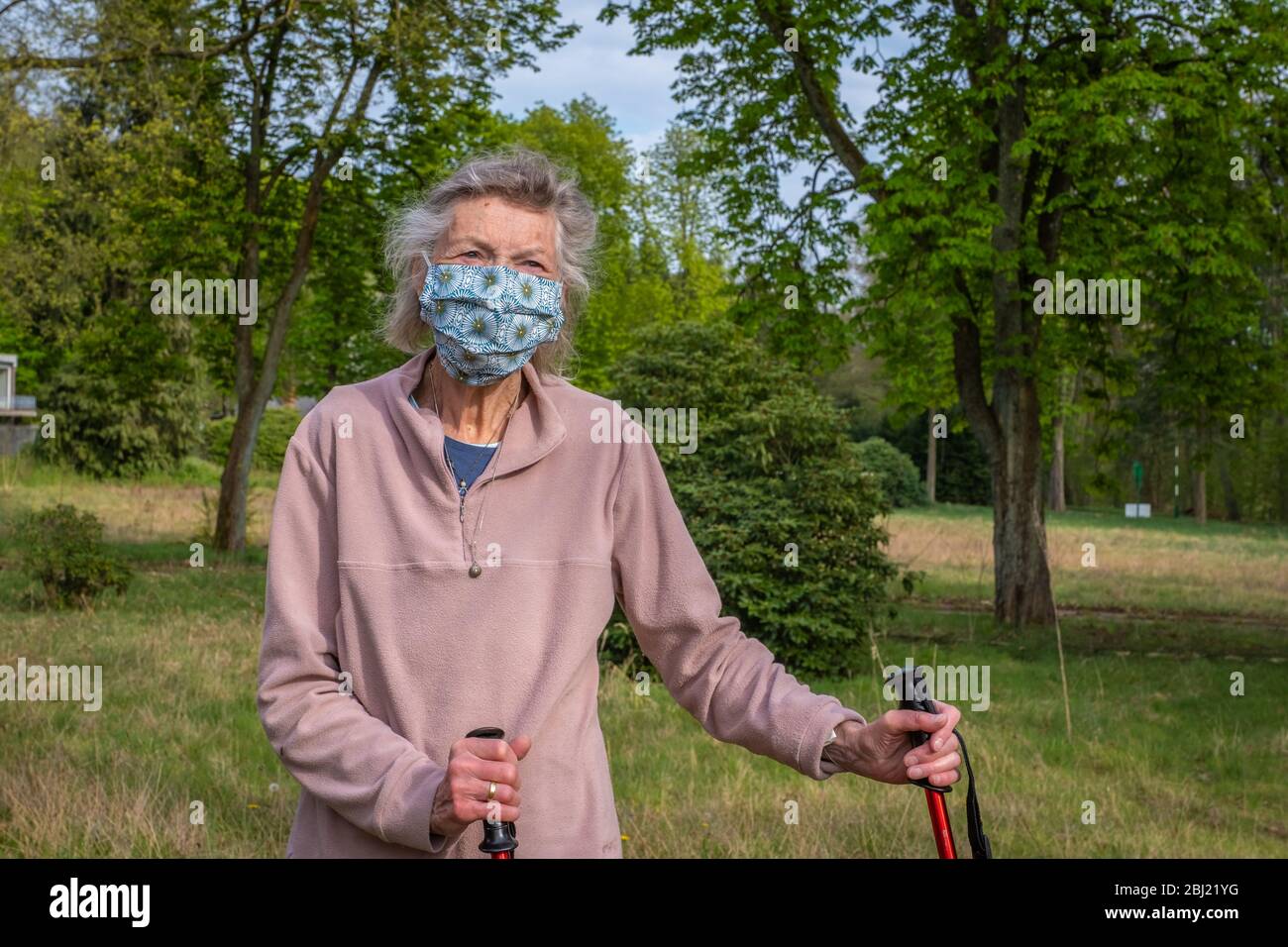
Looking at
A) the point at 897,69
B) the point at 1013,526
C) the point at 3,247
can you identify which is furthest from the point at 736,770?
the point at 3,247

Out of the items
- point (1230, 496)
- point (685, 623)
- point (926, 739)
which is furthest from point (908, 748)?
point (1230, 496)

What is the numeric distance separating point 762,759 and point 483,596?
21.1 feet

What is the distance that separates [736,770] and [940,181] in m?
8.49

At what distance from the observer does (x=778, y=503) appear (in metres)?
11.8

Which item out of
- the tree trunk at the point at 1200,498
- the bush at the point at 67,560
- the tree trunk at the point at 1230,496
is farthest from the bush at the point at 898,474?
the bush at the point at 67,560

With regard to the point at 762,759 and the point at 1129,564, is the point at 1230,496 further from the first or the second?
the point at 762,759

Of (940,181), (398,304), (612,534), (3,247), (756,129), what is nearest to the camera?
(612,534)

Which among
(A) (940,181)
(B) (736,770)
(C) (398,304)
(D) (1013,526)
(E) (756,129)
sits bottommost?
(B) (736,770)

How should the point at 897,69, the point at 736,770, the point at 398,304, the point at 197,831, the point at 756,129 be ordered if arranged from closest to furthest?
the point at 398,304
the point at 197,831
the point at 736,770
the point at 897,69
the point at 756,129

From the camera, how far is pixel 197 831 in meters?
6.20

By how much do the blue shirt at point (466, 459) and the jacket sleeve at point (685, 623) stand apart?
0.85ft

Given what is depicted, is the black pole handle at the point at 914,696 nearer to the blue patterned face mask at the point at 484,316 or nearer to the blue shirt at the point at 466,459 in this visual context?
the blue shirt at the point at 466,459

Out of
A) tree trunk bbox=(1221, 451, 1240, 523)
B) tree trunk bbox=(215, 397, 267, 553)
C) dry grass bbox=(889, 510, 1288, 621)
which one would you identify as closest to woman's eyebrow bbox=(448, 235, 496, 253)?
dry grass bbox=(889, 510, 1288, 621)

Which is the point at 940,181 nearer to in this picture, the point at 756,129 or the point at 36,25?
the point at 756,129
